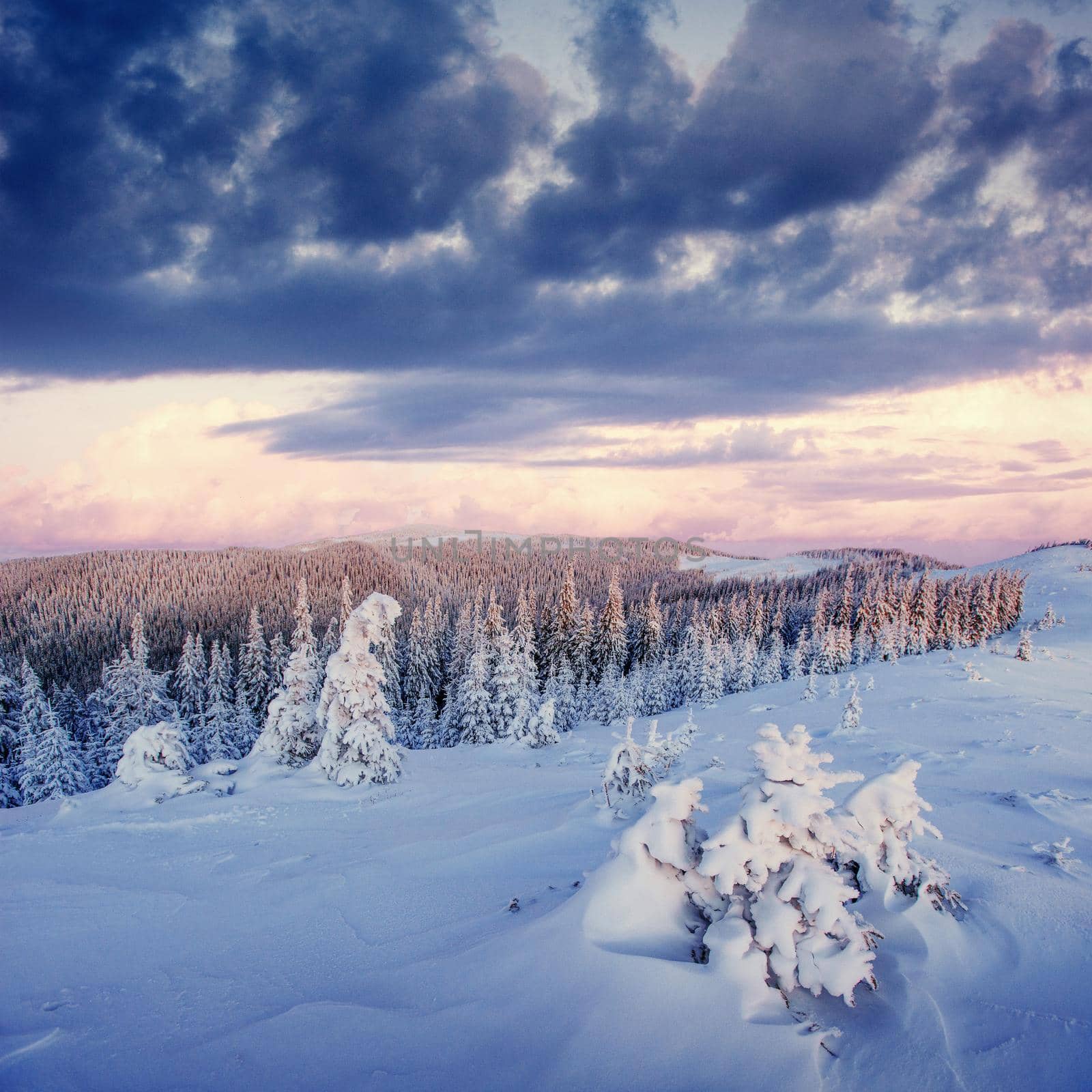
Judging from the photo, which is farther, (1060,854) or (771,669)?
(771,669)

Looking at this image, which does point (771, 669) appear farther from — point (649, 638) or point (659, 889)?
point (659, 889)

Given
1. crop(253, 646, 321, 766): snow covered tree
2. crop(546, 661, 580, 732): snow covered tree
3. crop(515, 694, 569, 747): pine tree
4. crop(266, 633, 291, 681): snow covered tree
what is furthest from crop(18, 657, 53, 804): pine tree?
crop(546, 661, 580, 732): snow covered tree

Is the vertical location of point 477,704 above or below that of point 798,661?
above

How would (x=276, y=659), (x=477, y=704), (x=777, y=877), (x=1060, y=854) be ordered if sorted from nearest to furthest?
(x=777, y=877) → (x=1060, y=854) → (x=477, y=704) → (x=276, y=659)

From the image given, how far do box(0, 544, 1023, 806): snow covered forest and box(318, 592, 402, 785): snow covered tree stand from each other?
0.96 feet

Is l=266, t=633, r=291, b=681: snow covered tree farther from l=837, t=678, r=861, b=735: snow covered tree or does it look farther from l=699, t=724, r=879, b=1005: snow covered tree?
l=699, t=724, r=879, b=1005: snow covered tree

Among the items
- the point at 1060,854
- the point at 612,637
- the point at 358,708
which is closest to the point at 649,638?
the point at 612,637

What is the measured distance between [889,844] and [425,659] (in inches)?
2218

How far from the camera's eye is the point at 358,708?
19.0 m

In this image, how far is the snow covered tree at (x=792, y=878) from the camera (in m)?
4.56

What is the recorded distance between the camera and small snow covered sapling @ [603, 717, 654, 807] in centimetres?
985

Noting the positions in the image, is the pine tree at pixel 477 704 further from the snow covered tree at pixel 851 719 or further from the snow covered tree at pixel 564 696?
the snow covered tree at pixel 851 719

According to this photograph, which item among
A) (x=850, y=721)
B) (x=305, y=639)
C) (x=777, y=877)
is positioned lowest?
(x=850, y=721)

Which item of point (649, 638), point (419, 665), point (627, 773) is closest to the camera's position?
point (627, 773)
